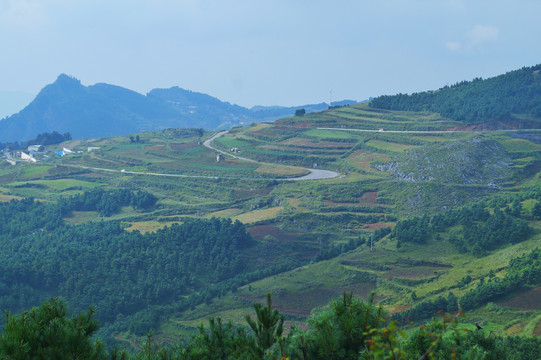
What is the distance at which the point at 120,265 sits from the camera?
180 feet

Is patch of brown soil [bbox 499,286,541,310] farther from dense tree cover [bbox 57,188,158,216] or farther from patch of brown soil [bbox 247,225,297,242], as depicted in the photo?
dense tree cover [bbox 57,188,158,216]

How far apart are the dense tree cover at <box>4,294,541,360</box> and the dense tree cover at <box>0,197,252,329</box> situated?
36173 mm

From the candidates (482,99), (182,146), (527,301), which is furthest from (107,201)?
(482,99)

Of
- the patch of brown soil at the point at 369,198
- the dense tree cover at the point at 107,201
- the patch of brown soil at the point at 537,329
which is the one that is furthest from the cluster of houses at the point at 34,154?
the patch of brown soil at the point at 537,329

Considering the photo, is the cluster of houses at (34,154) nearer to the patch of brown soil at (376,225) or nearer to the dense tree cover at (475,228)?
the patch of brown soil at (376,225)

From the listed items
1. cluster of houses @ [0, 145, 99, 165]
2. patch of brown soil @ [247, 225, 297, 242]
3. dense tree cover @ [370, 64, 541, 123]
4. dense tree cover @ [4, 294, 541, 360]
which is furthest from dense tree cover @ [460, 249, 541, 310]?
cluster of houses @ [0, 145, 99, 165]

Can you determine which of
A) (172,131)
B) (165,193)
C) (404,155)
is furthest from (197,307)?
(172,131)

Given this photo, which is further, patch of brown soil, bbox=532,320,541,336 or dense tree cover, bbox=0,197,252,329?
dense tree cover, bbox=0,197,252,329

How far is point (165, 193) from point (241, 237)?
87.6 feet

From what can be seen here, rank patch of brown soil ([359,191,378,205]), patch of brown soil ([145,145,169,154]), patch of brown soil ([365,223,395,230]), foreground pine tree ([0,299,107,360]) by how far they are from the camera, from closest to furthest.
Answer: foreground pine tree ([0,299,107,360]) < patch of brown soil ([365,223,395,230]) < patch of brown soil ([359,191,378,205]) < patch of brown soil ([145,145,169,154])

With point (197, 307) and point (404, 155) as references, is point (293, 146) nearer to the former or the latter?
point (404, 155)

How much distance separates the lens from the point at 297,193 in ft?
239

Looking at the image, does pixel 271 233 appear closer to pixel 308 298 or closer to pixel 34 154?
pixel 308 298

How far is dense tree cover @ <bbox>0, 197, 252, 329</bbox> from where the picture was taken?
1970 inches
